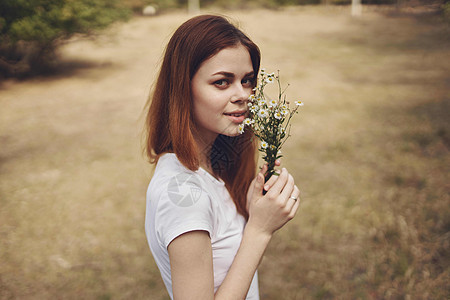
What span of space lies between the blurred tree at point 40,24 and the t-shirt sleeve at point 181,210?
10426mm

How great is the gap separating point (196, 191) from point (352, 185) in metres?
4.84

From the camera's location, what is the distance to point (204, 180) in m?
1.52

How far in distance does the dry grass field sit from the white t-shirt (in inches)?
31.7

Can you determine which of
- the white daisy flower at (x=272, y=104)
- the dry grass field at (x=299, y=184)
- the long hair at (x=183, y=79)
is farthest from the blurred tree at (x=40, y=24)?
the white daisy flower at (x=272, y=104)

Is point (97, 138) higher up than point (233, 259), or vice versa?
point (233, 259)

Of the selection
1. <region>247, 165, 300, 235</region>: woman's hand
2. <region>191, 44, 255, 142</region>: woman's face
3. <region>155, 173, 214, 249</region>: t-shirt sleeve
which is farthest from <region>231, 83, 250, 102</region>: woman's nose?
<region>155, 173, 214, 249</region>: t-shirt sleeve

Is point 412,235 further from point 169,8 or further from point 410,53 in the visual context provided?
point 169,8

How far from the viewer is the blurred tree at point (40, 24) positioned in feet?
32.0

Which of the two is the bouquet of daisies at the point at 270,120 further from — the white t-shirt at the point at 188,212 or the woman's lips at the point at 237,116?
the white t-shirt at the point at 188,212

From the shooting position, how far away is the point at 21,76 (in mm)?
11359

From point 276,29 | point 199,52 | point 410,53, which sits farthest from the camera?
point 276,29

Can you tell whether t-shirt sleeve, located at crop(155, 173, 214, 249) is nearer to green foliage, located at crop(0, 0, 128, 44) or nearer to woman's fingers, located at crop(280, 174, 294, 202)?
woman's fingers, located at crop(280, 174, 294, 202)

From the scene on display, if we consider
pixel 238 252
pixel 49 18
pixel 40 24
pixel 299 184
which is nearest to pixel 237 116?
pixel 238 252

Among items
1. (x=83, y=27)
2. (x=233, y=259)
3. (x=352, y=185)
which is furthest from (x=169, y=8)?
(x=233, y=259)
